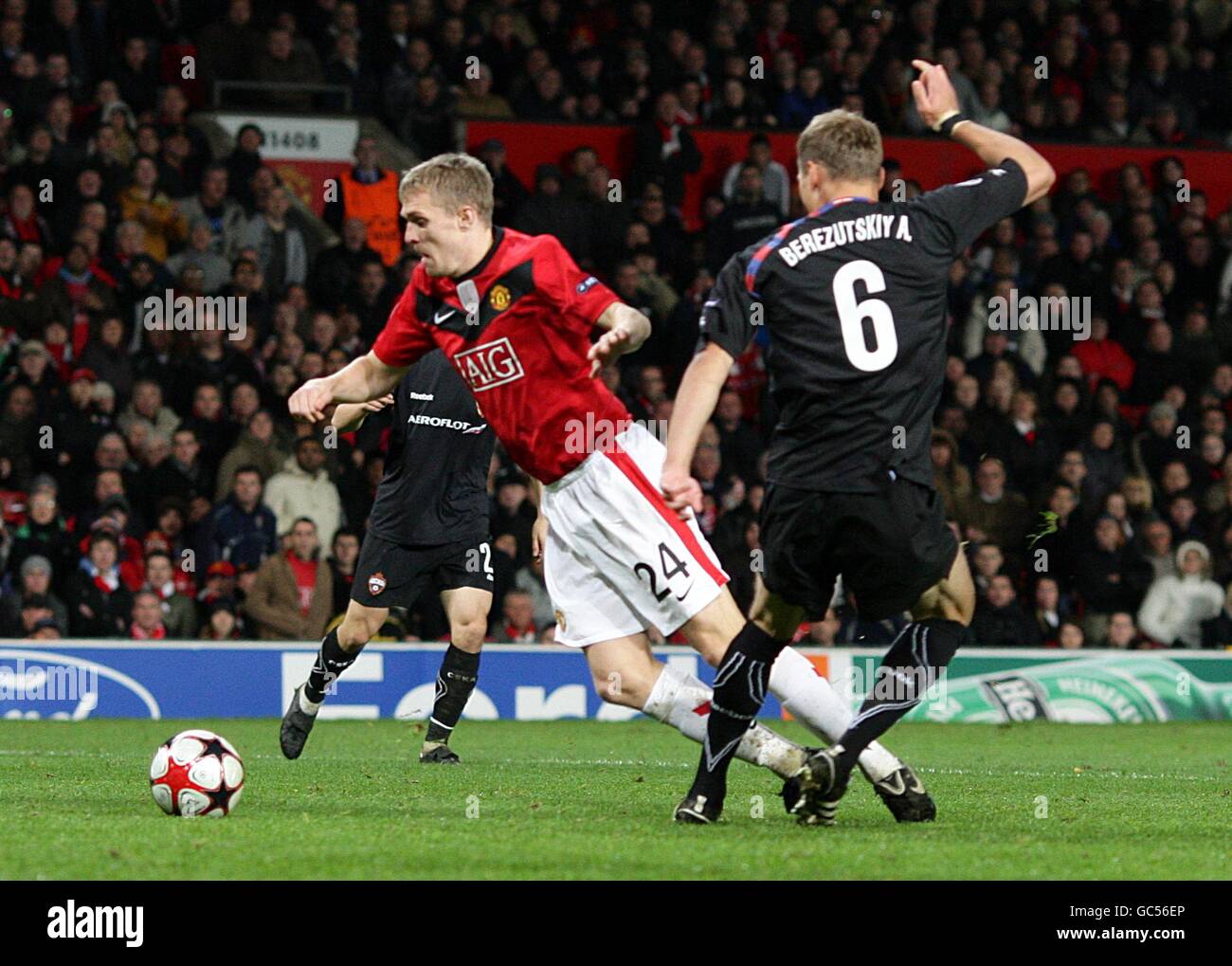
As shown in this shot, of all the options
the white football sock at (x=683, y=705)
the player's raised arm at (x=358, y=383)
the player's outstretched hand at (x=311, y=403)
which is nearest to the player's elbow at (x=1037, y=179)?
the white football sock at (x=683, y=705)

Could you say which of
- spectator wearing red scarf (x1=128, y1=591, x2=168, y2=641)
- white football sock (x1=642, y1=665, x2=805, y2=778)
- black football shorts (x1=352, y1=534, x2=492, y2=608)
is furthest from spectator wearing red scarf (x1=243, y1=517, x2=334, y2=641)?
white football sock (x1=642, y1=665, x2=805, y2=778)

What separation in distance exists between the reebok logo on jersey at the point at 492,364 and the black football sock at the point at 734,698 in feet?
4.14

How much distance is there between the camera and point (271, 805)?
23.7 feet

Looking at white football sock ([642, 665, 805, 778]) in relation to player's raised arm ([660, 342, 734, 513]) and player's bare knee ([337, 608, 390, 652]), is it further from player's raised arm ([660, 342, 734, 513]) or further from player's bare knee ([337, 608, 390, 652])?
player's bare knee ([337, 608, 390, 652])

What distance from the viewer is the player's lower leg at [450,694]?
10.2 metres

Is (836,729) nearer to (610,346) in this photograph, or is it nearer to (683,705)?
(683,705)

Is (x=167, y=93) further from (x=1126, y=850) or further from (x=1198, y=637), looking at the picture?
(x=1126, y=850)

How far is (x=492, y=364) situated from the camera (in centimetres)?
704

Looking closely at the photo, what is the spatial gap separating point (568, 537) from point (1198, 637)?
10.3 metres

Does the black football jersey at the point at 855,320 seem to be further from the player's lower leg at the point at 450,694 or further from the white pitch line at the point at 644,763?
the player's lower leg at the point at 450,694

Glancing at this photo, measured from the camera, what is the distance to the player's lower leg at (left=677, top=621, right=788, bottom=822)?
6488mm

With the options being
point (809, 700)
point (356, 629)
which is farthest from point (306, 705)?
point (809, 700)

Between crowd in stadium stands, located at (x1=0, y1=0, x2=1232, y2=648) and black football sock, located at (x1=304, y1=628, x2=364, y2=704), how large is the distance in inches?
177

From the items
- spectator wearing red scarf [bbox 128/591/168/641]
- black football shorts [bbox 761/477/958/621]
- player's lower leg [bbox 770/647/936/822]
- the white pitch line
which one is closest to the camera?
black football shorts [bbox 761/477/958/621]
